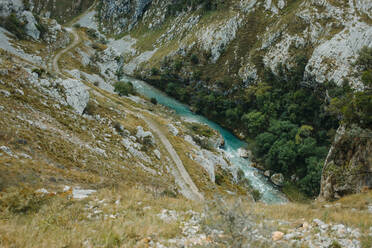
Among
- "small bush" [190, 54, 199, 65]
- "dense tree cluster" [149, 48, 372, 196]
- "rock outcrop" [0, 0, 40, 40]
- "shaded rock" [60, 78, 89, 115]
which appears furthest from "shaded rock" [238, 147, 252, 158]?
"rock outcrop" [0, 0, 40, 40]

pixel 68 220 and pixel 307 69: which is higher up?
pixel 307 69

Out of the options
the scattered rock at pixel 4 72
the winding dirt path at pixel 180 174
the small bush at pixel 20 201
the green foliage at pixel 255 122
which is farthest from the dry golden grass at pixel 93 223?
the green foliage at pixel 255 122

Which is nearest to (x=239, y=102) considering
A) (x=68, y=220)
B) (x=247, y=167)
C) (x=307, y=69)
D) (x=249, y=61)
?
(x=249, y=61)

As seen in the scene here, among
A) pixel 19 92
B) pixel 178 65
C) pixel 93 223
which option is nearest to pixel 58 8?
pixel 178 65

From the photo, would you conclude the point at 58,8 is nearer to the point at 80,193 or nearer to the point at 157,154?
the point at 157,154

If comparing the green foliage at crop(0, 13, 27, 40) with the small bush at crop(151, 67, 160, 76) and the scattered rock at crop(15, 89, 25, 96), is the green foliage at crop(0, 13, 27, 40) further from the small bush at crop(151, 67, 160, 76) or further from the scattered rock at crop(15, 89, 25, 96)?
the small bush at crop(151, 67, 160, 76)

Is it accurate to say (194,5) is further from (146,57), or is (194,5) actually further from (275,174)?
(275,174)
